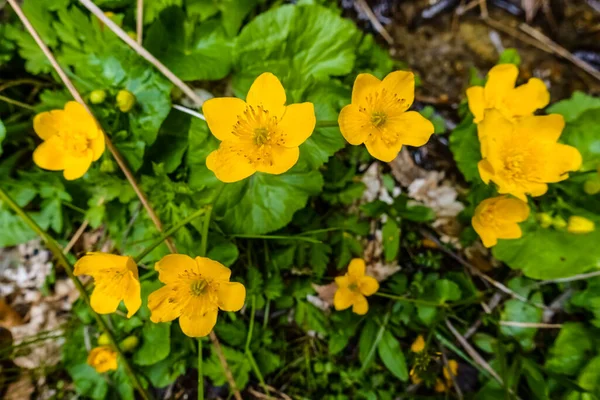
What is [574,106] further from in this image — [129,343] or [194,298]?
[129,343]

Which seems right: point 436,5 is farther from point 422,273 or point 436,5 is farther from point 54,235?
point 54,235

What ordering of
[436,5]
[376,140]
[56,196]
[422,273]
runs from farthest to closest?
[436,5], [422,273], [56,196], [376,140]

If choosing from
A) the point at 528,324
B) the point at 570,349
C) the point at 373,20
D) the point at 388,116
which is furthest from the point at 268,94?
the point at 570,349

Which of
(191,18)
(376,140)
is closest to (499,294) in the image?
(376,140)

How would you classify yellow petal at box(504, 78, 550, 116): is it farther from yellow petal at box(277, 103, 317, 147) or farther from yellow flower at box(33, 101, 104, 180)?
yellow flower at box(33, 101, 104, 180)

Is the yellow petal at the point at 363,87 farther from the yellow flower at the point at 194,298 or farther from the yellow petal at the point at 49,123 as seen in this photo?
the yellow petal at the point at 49,123

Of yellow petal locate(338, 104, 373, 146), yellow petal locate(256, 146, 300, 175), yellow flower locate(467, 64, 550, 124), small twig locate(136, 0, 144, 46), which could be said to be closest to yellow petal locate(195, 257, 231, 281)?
yellow petal locate(256, 146, 300, 175)

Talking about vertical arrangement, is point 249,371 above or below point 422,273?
below

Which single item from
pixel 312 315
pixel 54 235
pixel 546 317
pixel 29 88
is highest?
pixel 29 88
